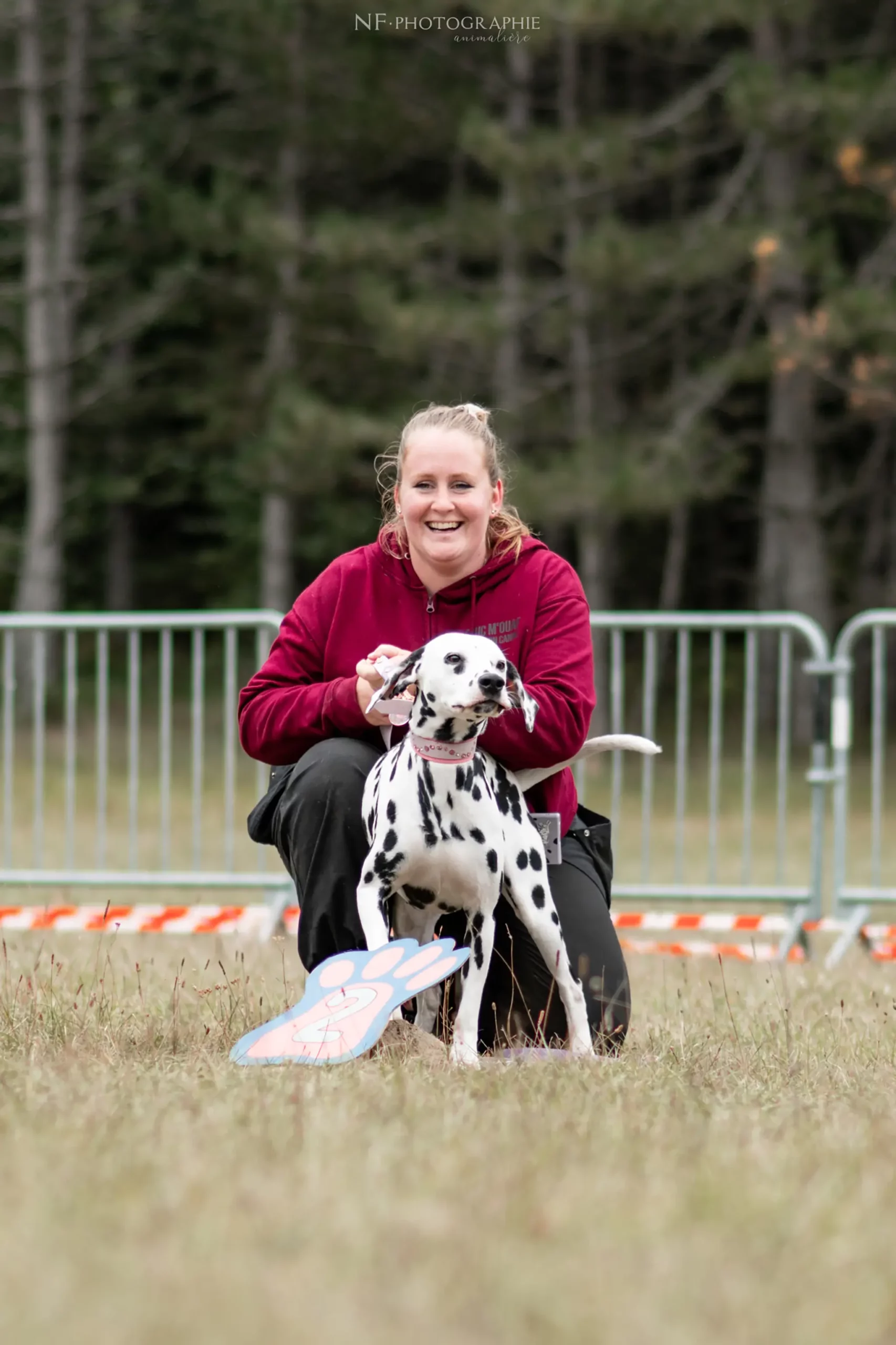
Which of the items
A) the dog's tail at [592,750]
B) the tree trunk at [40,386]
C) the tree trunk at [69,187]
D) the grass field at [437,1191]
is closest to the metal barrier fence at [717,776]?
the dog's tail at [592,750]

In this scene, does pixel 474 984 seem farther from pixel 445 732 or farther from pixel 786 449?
pixel 786 449

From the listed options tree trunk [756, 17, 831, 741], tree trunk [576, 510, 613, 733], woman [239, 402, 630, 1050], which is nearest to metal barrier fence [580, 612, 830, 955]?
woman [239, 402, 630, 1050]

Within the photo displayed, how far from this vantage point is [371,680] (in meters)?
3.98

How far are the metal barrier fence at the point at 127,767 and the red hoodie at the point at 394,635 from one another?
2.93m

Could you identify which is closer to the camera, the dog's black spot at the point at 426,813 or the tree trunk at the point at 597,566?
the dog's black spot at the point at 426,813

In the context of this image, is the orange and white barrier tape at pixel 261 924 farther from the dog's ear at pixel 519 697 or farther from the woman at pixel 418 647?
the dog's ear at pixel 519 697

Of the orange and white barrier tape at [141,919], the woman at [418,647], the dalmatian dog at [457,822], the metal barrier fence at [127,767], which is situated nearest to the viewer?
the dalmatian dog at [457,822]

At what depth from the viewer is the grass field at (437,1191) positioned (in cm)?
213

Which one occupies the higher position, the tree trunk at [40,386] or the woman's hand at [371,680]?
the tree trunk at [40,386]

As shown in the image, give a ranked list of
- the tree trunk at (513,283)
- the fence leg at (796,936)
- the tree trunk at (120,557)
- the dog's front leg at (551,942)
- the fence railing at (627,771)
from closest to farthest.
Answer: the dog's front leg at (551,942) → the fence leg at (796,936) → the fence railing at (627,771) → the tree trunk at (513,283) → the tree trunk at (120,557)

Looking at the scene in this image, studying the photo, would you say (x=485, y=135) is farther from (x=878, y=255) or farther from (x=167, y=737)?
(x=167, y=737)

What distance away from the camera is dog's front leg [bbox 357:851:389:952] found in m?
3.81

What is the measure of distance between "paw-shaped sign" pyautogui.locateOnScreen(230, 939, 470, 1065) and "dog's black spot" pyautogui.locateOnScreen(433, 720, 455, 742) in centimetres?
44

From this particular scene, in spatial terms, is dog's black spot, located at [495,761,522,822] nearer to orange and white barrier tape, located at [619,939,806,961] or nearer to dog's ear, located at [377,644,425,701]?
dog's ear, located at [377,644,425,701]
